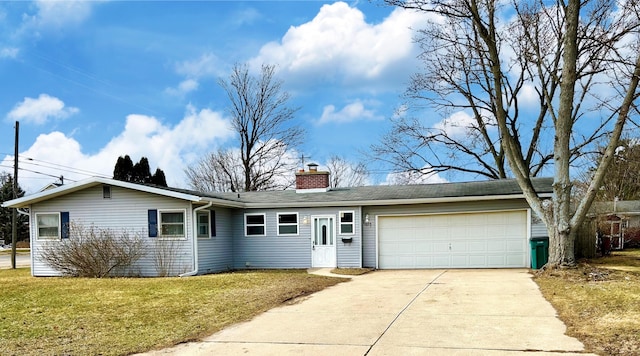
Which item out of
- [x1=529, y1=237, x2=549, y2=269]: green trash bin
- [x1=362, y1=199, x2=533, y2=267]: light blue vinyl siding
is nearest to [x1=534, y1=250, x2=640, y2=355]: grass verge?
[x1=529, y1=237, x2=549, y2=269]: green trash bin

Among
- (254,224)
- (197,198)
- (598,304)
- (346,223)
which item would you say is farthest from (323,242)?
(598,304)

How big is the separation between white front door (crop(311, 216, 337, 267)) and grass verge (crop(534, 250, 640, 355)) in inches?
265

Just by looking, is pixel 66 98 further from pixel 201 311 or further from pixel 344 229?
pixel 201 311

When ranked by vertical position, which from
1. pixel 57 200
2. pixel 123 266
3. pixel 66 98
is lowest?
pixel 123 266

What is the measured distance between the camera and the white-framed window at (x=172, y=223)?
15.8 metres

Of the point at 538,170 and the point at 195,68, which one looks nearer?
the point at 195,68

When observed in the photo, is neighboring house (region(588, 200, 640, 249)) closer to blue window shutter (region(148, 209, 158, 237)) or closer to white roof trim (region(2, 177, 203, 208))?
white roof trim (region(2, 177, 203, 208))

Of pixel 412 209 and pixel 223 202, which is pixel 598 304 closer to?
pixel 412 209

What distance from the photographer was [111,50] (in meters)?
14.7

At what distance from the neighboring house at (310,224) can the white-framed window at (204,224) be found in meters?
0.03

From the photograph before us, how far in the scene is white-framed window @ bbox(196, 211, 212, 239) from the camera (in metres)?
16.0

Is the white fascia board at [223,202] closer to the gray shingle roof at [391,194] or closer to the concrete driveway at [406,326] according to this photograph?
the gray shingle roof at [391,194]

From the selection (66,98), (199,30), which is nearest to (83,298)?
(199,30)

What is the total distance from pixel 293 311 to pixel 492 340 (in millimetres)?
3724
